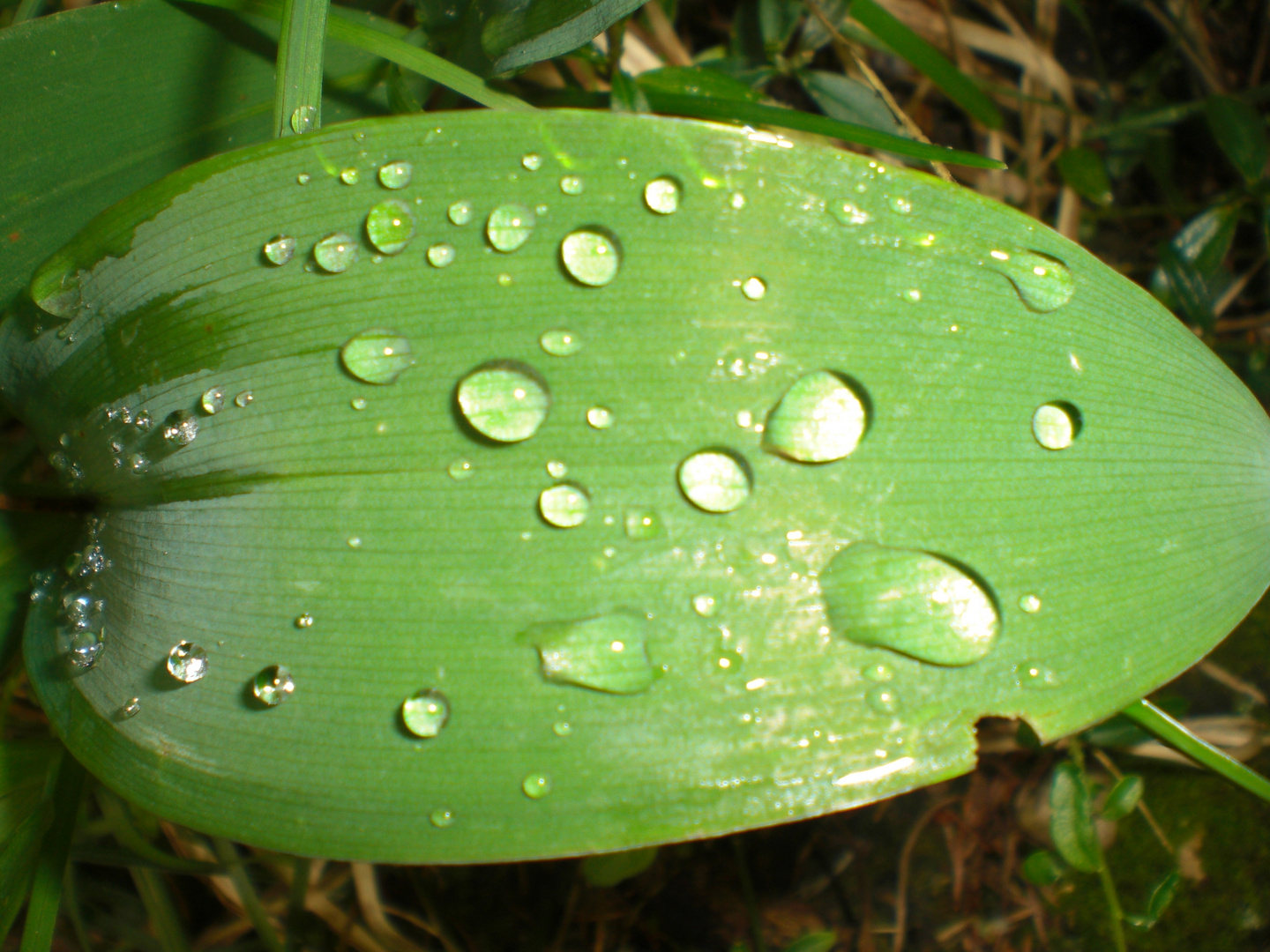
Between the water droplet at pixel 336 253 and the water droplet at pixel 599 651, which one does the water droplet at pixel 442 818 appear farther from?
the water droplet at pixel 336 253

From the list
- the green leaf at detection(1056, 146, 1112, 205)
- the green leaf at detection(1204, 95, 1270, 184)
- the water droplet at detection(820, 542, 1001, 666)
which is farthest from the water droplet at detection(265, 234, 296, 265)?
the green leaf at detection(1204, 95, 1270, 184)

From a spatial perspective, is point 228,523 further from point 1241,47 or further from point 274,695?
point 1241,47

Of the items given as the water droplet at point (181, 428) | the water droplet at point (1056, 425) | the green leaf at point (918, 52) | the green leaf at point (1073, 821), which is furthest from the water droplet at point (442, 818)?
the green leaf at point (918, 52)

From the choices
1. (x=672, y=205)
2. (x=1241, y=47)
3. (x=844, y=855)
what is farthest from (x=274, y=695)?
(x=1241, y=47)

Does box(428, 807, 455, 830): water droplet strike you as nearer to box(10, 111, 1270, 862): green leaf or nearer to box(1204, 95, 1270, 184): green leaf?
box(10, 111, 1270, 862): green leaf

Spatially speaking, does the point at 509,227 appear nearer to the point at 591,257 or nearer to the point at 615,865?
the point at 591,257

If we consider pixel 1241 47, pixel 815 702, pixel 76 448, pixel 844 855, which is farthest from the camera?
pixel 1241 47
